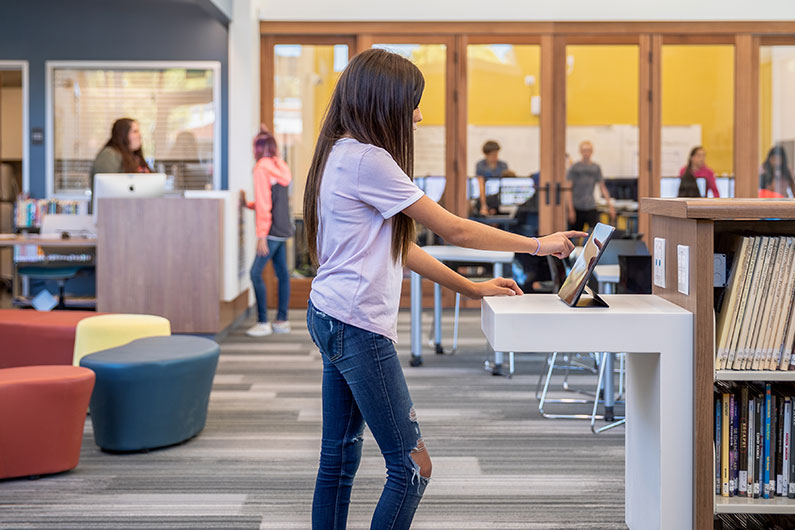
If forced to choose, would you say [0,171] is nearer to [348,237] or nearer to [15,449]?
[15,449]

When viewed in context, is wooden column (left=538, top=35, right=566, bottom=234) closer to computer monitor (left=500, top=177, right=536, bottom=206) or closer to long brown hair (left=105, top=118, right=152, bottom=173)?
computer monitor (left=500, top=177, right=536, bottom=206)

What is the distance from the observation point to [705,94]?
9.65 m

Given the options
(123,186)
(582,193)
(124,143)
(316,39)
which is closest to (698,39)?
(582,193)

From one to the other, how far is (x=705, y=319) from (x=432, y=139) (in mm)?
7356

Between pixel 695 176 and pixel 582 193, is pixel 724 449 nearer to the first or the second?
pixel 582 193

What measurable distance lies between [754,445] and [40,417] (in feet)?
9.11

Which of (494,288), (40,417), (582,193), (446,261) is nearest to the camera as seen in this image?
(494,288)

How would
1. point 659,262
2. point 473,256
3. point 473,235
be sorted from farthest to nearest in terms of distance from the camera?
point 473,256 < point 659,262 < point 473,235

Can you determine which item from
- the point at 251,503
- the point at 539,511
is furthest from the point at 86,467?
the point at 539,511

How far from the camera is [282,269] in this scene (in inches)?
320

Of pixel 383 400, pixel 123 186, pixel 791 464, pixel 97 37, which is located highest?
pixel 97 37

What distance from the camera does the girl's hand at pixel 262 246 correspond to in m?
7.80

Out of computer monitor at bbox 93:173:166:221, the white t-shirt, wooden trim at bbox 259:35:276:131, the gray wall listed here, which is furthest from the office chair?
the white t-shirt

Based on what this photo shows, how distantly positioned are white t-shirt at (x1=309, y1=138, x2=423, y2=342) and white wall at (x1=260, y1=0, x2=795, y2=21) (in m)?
7.43
